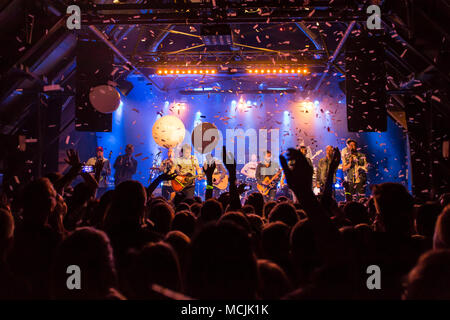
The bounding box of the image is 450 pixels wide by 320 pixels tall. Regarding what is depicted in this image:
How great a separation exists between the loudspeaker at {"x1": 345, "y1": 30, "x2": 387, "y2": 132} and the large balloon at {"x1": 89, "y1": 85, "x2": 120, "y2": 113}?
16.7 ft

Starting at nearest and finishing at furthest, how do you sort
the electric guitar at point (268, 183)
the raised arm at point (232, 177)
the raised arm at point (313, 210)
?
the raised arm at point (313, 210) < the raised arm at point (232, 177) < the electric guitar at point (268, 183)

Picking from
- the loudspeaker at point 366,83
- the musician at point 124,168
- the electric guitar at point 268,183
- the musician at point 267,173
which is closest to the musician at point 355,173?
the loudspeaker at point 366,83

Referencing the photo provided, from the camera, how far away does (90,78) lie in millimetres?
7297

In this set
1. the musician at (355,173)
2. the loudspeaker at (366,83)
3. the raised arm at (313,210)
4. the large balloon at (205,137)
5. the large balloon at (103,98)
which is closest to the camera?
the raised arm at (313,210)

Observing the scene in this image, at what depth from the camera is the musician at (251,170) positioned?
13.7 m

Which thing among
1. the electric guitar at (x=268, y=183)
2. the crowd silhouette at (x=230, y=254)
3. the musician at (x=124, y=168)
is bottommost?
the crowd silhouette at (x=230, y=254)

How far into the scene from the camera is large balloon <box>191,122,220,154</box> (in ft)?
46.2

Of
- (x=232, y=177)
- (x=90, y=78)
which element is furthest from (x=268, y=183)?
(x=232, y=177)

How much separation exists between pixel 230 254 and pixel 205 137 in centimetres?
1296

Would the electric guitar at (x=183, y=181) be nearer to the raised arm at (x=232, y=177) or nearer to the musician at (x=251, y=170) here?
the musician at (x=251, y=170)

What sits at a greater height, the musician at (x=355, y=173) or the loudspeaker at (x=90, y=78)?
the loudspeaker at (x=90, y=78)

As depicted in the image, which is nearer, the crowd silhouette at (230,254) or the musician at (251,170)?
the crowd silhouette at (230,254)

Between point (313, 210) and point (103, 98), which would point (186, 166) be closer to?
point (103, 98)

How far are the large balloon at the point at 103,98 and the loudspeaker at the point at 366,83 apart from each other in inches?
200
